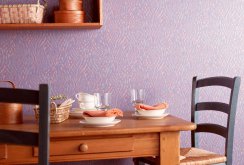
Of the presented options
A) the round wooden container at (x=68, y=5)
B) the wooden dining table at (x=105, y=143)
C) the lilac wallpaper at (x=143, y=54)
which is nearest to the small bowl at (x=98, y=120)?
the wooden dining table at (x=105, y=143)

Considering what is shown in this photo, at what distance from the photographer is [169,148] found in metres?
2.43

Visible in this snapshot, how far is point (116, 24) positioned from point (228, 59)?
2.73 ft

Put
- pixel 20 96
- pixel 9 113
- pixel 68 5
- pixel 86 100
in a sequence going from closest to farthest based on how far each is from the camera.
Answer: pixel 20 96 → pixel 9 113 → pixel 86 100 → pixel 68 5

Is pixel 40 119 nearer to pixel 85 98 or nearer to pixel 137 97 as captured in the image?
pixel 85 98

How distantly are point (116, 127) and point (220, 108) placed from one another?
0.77m

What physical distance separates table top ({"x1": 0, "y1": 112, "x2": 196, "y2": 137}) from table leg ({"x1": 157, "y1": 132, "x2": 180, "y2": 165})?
5cm

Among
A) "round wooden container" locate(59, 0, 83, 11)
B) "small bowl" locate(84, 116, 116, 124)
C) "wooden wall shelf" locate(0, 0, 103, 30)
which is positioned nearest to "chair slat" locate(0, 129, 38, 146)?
"small bowl" locate(84, 116, 116, 124)

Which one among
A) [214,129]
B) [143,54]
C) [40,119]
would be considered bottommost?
[214,129]

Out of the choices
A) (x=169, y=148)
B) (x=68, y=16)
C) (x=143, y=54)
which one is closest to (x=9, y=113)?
(x=68, y=16)

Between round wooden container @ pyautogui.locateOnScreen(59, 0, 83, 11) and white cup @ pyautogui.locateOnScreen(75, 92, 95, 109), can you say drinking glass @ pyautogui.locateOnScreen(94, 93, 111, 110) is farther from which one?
round wooden container @ pyautogui.locateOnScreen(59, 0, 83, 11)

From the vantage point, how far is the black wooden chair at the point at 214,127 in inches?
106

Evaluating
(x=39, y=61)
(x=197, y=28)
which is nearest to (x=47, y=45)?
Result: (x=39, y=61)

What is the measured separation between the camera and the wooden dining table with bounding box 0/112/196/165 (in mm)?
2305

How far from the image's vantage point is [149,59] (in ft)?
10.6
